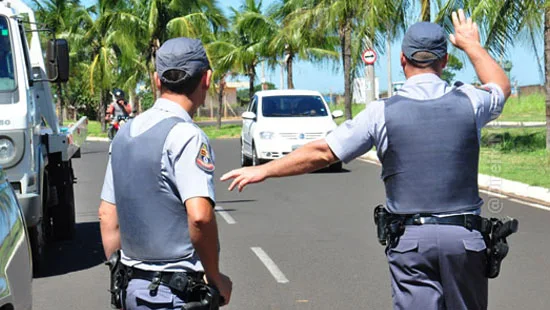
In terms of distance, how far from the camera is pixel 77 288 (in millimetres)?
8430

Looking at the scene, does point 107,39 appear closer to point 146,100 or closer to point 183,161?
point 146,100

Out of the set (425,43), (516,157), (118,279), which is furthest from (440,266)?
(516,157)

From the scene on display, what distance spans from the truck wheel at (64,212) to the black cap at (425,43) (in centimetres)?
713

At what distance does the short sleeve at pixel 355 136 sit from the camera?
4.40 meters

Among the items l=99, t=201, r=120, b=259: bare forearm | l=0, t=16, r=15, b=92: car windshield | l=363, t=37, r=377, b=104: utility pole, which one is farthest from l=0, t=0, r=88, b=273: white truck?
l=363, t=37, r=377, b=104: utility pole

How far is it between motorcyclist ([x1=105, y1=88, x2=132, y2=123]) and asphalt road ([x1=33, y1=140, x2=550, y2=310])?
20.8 feet

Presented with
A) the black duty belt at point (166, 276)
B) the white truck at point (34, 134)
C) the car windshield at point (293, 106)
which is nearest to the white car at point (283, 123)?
the car windshield at point (293, 106)

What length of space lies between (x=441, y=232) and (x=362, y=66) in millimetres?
30005

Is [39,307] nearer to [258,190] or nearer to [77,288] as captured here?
[77,288]

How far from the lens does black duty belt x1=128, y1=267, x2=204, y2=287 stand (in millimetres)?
3799

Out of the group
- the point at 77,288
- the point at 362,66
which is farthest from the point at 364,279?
the point at 362,66

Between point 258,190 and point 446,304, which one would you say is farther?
point 258,190

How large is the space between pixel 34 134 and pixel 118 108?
1390 centimetres

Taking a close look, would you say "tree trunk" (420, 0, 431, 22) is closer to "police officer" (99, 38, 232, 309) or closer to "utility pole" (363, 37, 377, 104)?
"utility pole" (363, 37, 377, 104)
